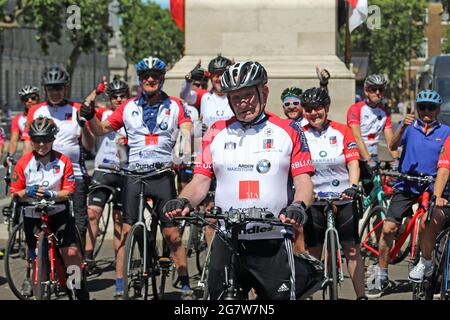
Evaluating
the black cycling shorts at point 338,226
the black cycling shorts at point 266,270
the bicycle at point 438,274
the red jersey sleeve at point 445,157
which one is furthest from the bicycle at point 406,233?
the black cycling shorts at point 266,270

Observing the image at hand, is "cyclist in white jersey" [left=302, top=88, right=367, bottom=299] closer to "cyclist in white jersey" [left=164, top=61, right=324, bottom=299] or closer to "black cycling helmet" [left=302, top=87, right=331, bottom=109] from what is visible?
"black cycling helmet" [left=302, top=87, right=331, bottom=109]

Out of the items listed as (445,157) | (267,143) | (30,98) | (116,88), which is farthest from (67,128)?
(267,143)

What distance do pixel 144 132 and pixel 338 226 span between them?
1766 millimetres

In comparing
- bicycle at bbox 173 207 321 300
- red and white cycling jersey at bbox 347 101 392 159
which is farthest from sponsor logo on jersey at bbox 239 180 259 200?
red and white cycling jersey at bbox 347 101 392 159

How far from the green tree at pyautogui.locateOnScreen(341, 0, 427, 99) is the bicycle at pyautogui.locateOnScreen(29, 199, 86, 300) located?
254ft

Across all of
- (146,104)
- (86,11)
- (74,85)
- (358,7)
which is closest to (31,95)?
(146,104)

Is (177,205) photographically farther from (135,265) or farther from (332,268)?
(135,265)

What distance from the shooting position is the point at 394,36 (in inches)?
3344

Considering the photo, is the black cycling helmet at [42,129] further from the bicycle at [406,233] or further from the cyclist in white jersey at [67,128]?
the bicycle at [406,233]

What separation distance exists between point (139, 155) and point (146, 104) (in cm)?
43

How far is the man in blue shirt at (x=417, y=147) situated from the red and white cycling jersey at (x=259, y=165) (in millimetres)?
3065

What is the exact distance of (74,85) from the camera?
96.9m

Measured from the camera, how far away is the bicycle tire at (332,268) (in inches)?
285
